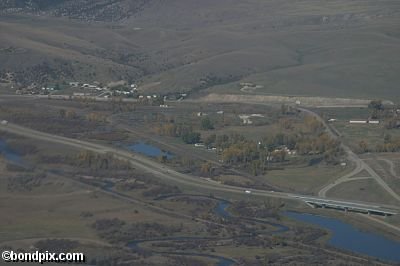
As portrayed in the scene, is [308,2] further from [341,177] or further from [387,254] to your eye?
[387,254]

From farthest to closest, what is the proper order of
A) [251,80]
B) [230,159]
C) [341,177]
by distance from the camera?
1. [251,80]
2. [230,159]
3. [341,177]

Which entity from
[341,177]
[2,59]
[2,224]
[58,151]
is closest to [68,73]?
[2,59]

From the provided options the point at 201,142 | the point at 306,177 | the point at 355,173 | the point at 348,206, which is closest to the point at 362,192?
the point at 348,206

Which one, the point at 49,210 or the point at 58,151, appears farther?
the point at 58,151

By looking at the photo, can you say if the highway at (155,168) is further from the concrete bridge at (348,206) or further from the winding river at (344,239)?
the winding river at (344,239)

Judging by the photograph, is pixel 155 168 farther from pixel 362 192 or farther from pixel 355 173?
pixel 362 192

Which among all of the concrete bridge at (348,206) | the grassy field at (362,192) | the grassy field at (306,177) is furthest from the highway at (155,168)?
the grassy field at (306,177)

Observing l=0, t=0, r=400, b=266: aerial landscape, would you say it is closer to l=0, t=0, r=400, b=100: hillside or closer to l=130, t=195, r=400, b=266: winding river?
l=130, t=195, r=400, b=266: winding river
